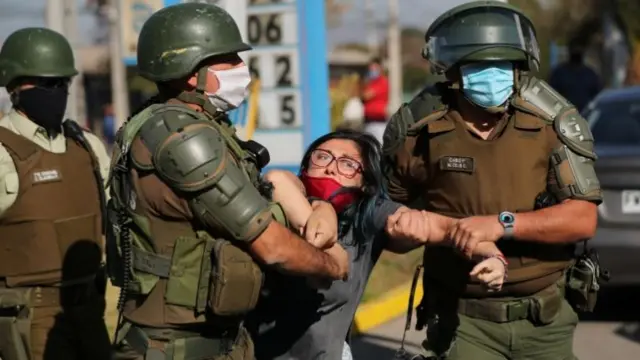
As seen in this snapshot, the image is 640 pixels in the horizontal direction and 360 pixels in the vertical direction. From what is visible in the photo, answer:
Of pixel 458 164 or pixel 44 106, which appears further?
pixel 44 106

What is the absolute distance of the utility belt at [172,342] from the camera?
3.34 metres

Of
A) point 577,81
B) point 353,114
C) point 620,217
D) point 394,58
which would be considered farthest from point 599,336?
point 394,58

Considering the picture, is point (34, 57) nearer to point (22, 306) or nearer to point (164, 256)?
point (22, 306)

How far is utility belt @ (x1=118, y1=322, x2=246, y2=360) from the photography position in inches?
131

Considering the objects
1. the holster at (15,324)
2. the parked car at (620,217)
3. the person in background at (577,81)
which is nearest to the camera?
the holster at (15,324)

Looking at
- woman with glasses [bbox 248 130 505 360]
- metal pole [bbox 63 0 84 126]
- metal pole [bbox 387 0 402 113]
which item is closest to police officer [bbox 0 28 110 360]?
woman with glasses [bbox 248 130 505 360]

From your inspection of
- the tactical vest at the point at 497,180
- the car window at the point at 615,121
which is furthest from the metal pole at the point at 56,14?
the tactical vest at the point at 497,180

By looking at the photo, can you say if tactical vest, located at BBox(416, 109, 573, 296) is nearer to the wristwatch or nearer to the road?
the wristwatch

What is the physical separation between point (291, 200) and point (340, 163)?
1.25 ft

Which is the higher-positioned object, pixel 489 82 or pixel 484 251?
pixel 489 82

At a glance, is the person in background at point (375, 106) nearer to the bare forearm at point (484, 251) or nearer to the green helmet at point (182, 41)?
the bare forearm at point (484, 251)

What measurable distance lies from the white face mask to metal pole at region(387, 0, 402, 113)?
3079 cm

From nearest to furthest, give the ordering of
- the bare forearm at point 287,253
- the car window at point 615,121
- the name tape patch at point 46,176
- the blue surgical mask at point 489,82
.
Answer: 1. the bare forearm at point 287,253
2. the blue surgical mask at point 489,82
3. the name tape patch at point 46,176
4. the car window at point 615,121

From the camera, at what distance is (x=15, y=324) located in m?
4.75
